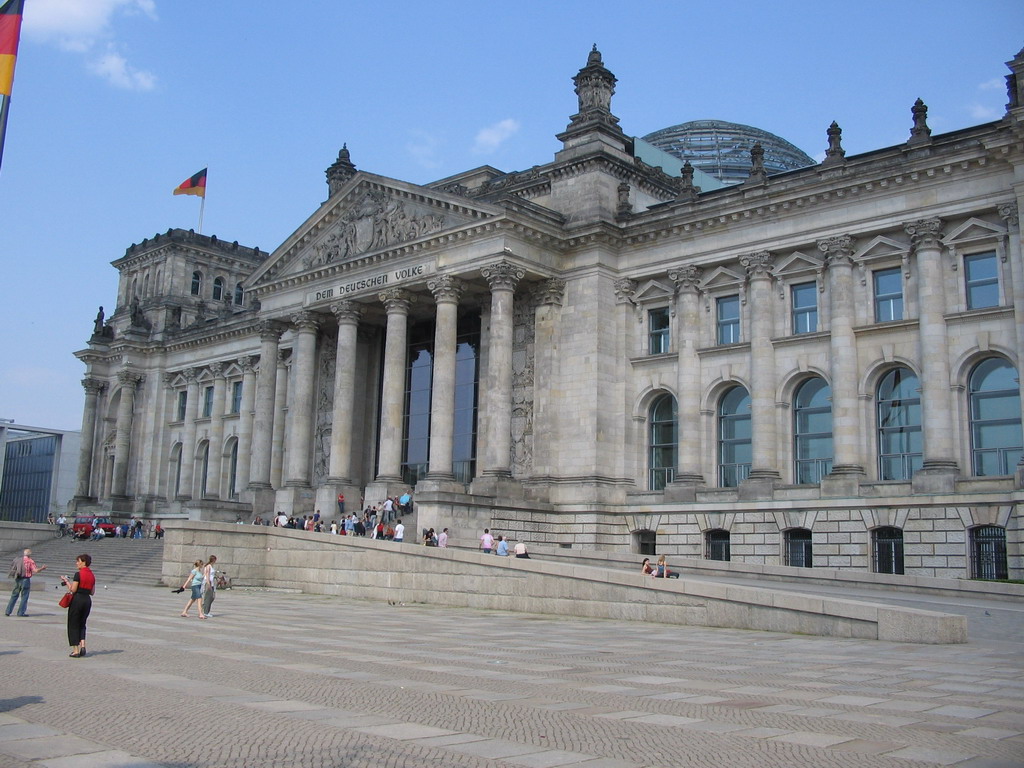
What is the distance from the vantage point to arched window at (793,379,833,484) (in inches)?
1700

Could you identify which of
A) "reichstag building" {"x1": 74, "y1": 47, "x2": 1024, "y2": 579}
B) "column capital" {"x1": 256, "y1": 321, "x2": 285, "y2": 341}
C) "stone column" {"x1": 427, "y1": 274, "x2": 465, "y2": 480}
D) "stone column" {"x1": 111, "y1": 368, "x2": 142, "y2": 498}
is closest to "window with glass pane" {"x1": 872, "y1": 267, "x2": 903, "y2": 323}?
"reichstag building" {"x1": 74, "y1": 47, "x2": 1024, "y2": 579}

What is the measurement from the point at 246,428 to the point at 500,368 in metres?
27.2

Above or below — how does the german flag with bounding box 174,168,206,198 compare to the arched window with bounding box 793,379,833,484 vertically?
above

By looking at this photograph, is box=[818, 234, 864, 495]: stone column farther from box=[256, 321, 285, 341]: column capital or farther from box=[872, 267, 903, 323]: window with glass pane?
box=[256, 321, 285, 341]: column capital

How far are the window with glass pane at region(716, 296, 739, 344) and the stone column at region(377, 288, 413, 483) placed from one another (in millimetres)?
15600

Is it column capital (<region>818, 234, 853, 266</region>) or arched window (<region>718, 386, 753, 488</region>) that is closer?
column capital (<region>818, 234, 853, 266</region>)

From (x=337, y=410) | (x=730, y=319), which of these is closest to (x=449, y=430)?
(x=337, y=410)

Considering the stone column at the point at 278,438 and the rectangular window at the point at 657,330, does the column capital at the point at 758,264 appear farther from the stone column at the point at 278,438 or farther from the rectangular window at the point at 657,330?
the stone column at the point at 278,438

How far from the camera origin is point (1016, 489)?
1411 inches

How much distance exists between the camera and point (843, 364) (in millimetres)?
41688

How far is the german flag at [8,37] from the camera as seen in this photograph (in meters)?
17.4

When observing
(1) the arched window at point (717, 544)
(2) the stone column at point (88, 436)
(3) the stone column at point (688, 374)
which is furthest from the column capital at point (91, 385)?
(1) the arched window at point (717, 544)

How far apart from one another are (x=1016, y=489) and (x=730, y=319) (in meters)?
14.9

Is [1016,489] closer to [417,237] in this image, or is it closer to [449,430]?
[449,430]
